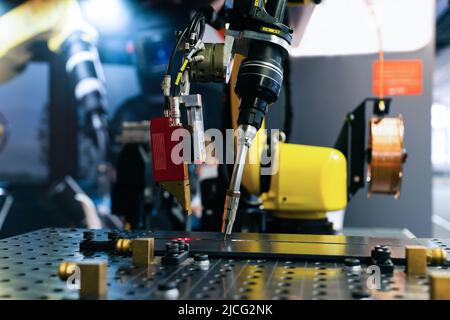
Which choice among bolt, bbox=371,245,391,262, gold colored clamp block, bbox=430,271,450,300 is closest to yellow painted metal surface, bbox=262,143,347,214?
bolt, bbox=371,245,391,262

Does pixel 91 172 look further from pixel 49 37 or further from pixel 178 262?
pixel 178 262

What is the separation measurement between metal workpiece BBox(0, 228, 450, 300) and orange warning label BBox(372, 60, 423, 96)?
227cm

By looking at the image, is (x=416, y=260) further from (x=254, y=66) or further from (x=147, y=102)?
(x=147, y=102)

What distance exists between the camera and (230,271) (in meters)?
0.92

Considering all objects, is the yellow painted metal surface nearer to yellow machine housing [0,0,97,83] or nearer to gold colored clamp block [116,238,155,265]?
gold colored clamp block [116,238,155,265]

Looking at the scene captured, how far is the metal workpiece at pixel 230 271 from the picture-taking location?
29.7 inches

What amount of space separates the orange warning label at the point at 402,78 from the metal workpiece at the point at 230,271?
2.27 metres

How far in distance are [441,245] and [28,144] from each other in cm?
304

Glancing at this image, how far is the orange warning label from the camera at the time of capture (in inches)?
133

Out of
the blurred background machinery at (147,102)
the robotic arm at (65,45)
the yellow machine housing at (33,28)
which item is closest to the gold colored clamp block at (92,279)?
the blurred background machinery at (147,102)

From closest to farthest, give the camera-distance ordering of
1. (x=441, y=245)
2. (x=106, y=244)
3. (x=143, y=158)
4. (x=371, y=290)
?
(x=371, y=290) → (x=106, y=244) → (x=441, y=245) → (x=143, y=158)
